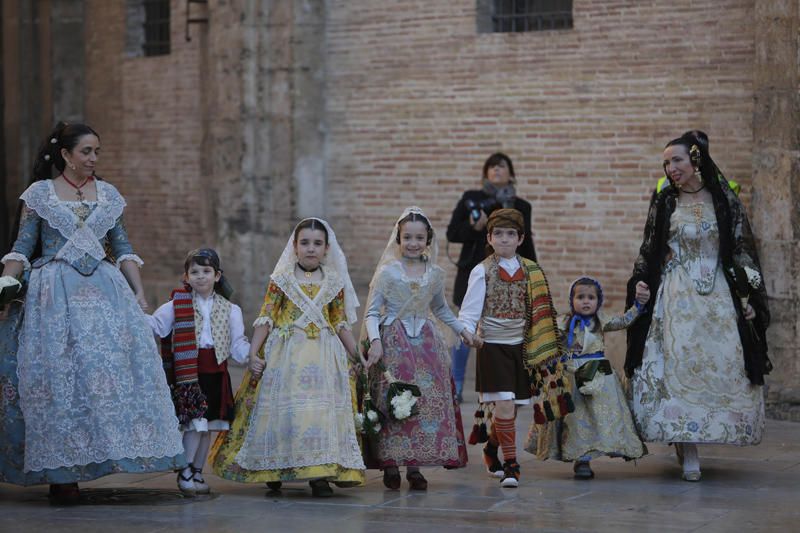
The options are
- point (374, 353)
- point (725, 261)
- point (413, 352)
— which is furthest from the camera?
point (725, 261)

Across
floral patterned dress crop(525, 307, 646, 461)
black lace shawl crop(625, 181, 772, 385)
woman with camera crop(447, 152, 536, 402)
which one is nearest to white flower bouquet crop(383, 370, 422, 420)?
floral patterned dress crop(525, 307, 646, 461)

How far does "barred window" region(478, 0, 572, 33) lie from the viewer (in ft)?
43.8

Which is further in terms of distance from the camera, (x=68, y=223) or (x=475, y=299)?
(x=475, y=299)

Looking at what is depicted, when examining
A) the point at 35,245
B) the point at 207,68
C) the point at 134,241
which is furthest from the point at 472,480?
the point at 134,241

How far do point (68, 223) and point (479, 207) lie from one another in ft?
13.0

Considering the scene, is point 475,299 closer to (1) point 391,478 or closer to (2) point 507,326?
(2) point 507,326

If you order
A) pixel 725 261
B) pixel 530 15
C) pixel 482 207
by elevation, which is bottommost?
pixel 725 261

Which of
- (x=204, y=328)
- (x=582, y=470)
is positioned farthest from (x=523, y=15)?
(x=204, y=328)

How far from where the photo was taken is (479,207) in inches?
434

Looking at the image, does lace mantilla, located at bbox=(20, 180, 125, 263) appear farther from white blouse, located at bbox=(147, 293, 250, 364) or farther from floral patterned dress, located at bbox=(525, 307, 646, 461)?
floral patterned dress, located at bbox=(525, 307, 646, 461)

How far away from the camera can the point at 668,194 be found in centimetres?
872

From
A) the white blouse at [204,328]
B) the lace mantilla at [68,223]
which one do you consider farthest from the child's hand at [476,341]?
the lace mantilla at [68,223]

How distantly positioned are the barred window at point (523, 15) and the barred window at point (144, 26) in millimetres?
4793

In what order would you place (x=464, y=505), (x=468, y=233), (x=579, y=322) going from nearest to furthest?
(x=464, y=505)
(x=579, y=322)
(x=468, y=233)
